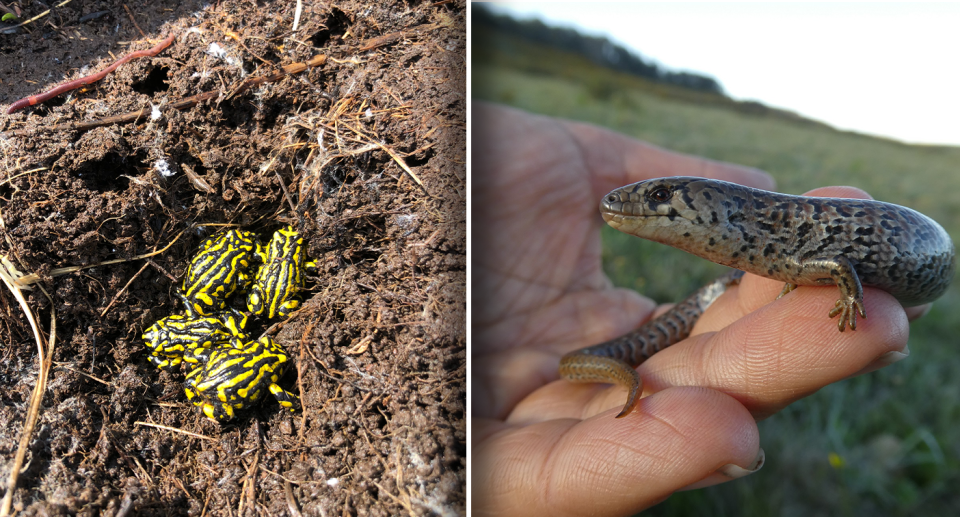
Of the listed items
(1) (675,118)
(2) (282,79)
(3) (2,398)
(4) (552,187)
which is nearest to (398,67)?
(2) (282,79)

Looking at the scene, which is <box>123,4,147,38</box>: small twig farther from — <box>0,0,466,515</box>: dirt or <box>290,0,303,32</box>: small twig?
<box>290,0,303,32</box>: small twig

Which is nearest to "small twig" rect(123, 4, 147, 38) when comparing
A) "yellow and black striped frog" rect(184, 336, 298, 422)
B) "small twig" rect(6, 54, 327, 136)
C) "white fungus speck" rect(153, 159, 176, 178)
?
"small twig" rect(6, 54, 327, 136)

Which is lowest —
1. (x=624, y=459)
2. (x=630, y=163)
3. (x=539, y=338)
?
(x=539, y=338)

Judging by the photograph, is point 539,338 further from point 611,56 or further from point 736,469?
point 611,56

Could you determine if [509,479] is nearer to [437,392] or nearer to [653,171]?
[437,392]

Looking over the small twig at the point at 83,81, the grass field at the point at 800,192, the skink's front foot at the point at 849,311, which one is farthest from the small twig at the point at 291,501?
the small twig at the point at 83,81

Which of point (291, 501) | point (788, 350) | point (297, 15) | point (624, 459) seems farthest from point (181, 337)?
point (788, 350)
